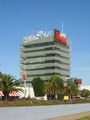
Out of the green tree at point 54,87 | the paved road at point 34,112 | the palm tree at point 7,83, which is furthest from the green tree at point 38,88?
the paved road at point 34,112

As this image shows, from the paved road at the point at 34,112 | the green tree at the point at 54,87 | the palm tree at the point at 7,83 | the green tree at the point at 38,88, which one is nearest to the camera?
the paved road at the point at 34,112

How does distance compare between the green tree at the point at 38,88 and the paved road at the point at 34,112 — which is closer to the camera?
the paved road at the point at 34,112

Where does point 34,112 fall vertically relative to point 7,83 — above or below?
below

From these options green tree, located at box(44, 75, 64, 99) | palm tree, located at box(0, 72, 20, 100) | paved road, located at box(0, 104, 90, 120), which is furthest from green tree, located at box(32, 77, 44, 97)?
paved road, located at box(0, 104, 90, 120)

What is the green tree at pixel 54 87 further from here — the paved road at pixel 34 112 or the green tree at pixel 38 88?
the paved road at pixel 34 112

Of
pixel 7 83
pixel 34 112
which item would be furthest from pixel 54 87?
pixel 34 112

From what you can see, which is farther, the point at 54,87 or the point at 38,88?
the point at 38,88

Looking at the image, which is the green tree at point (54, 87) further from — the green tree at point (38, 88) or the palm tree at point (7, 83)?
the palm tree at point (7, 83)

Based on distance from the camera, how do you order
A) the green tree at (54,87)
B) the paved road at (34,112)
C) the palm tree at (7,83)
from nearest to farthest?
the paved road at (34,112) < the palm tree at (7,83) < the green tree at (54,87)

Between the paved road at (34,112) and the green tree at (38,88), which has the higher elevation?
the green tree at (38,88)

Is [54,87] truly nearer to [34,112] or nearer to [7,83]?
[7,83]

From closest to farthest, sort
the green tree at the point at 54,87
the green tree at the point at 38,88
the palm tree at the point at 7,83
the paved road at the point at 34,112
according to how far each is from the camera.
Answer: the paved road at the point at 34,112 → the palm tree at the point at 7,83 → the green tree at the point at 54,87 → the green tree at the point at 38,88

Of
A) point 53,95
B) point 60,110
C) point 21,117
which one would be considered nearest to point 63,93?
point 53,95

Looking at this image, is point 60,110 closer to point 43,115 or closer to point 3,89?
point 43,115
